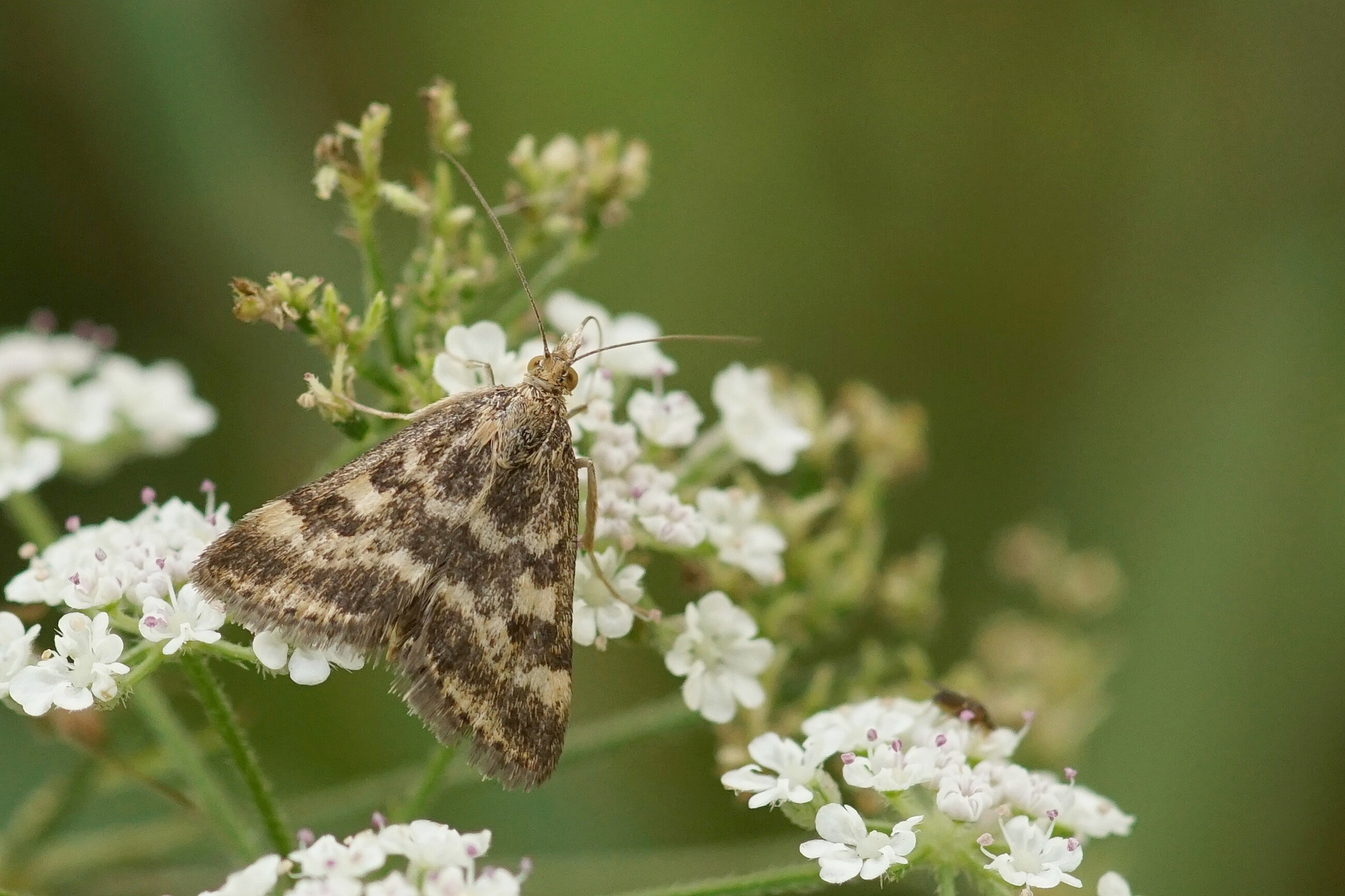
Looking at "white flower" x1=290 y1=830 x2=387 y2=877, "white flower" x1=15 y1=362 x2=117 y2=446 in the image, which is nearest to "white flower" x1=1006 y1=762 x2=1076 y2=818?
"white flower" x1=290 y1=830 x2=387 y2=877

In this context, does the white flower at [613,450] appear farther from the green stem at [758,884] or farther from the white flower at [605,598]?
the green stem at [758,884]

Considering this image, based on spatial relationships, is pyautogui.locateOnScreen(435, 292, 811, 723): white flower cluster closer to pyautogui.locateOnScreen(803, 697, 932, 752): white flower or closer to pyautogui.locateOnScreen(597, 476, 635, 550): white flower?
pyautogui.locateOnScreen(597, 476, 635, 550): white flower

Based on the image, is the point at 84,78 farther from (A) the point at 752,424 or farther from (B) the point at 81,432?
(A) the point at 752,424

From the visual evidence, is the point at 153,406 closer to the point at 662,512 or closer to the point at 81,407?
the point at 81,407

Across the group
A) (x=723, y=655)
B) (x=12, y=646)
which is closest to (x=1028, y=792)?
(x=723, y=655)

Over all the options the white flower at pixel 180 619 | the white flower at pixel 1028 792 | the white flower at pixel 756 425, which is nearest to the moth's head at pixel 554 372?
the white flower at pixel 756 425
